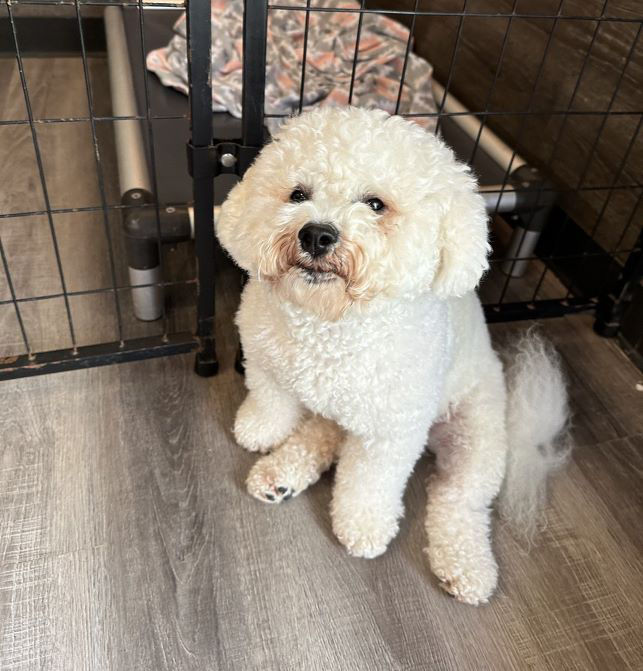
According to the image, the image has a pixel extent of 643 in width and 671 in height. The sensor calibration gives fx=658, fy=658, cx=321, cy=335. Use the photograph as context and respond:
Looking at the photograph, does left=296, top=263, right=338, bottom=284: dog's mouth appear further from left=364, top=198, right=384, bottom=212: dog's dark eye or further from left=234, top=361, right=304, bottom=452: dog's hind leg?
left=234, top=361, right=304, bottom=452: dog's hind leg

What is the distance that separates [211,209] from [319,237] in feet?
1.36

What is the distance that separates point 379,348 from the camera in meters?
0.93

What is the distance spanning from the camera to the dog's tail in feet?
3.83

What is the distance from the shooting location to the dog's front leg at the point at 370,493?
103 cm

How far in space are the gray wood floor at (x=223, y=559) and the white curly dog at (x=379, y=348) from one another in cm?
5

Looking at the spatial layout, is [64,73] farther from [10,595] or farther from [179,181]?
[10,595]

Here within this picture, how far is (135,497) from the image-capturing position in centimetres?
112

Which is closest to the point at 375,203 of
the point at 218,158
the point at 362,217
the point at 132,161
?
the point at 362,217

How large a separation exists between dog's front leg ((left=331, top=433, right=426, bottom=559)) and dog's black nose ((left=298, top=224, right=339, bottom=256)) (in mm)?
366

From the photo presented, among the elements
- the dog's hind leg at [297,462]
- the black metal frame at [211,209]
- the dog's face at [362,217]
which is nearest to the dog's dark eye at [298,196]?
the dog's face at [362,217]

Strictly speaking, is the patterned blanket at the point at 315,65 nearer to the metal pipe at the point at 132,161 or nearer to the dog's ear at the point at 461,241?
the metal pipe at the point at 132,161

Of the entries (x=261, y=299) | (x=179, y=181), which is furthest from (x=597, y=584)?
(x=179, y=181)

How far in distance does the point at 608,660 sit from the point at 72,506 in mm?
877

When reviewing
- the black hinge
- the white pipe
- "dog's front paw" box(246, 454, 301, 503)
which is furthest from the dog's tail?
the white pipe
